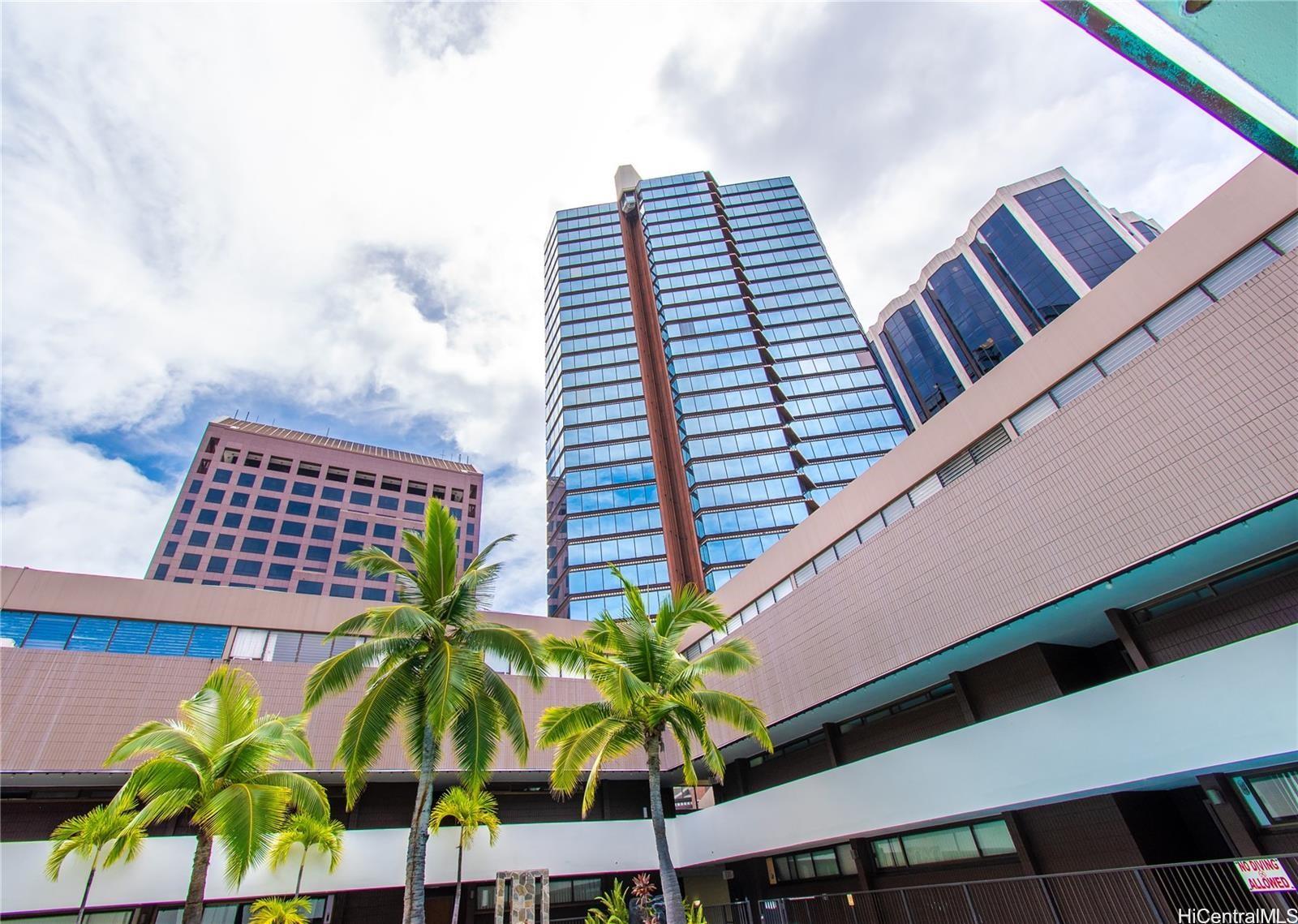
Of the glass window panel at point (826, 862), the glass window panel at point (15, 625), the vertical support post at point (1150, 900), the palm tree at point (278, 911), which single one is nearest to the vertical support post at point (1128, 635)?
the vertical support post at point (1150, 900)

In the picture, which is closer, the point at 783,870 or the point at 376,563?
the point at 376,563

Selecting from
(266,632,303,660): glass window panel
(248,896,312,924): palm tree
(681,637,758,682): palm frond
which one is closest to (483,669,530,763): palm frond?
(681,637,758,682): palm frond

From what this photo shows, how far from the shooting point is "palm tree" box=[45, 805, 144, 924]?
16688 millimetres

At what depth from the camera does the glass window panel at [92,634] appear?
779 inches

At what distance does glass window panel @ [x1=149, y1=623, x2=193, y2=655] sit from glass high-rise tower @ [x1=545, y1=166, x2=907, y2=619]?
32.3 m

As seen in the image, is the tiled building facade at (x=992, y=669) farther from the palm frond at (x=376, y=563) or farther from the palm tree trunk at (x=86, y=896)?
the palm frond at (x=376, y=563)

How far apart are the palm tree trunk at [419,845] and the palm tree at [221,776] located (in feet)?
9.77

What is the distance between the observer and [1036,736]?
13.5 meters

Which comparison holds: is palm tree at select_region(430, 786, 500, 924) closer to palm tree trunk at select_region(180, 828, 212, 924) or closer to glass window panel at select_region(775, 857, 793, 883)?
palm tree trunk at select_region(180, 828, 212, 924)

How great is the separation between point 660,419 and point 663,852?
50891 millimetres

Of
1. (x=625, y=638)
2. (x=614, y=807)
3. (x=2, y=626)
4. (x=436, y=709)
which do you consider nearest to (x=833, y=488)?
(x=614, y=807)

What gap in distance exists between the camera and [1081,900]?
14.3 meters

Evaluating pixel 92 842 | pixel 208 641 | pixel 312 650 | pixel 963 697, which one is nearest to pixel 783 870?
pixel 963 697

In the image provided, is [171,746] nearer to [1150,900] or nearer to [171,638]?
[171,638]
